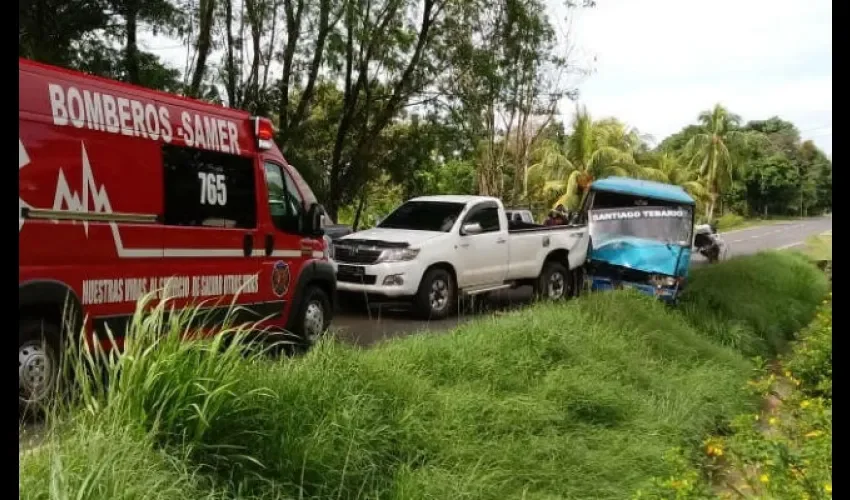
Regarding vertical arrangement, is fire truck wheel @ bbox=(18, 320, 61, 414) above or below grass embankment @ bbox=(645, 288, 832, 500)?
above

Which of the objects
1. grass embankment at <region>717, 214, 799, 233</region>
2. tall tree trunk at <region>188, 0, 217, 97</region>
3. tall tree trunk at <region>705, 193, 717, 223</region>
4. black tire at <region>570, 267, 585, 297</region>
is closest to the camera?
tall tree trunk at <region>188, 0, 217, 97</region>

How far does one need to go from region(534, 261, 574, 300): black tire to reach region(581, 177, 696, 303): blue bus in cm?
56

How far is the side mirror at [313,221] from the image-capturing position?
8502mm

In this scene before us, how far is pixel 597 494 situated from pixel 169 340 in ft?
10.5

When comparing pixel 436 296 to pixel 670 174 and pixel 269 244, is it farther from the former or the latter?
pixel 670 174

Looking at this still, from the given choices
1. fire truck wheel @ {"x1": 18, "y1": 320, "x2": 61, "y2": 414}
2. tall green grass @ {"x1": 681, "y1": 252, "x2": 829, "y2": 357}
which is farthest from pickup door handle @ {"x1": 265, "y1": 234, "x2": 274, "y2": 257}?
tall green grass @ {"x1": 681, "y1": 252, "x2": 829, "y2": 357}

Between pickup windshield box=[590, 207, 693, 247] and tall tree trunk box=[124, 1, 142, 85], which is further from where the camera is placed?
pickup windshield box=[590, 207, 693, 247]

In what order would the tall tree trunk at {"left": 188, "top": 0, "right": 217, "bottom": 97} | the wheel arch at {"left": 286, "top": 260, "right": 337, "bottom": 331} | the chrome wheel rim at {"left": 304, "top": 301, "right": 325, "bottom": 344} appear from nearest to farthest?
the wheel arch at {"left": 286, "top": 260, "right": 337, "bottom": 331}, the chrome wheel rim at {"left": 304, "top": 301, "right": 325, "bottom": 344}, the tall tree trunk at {"left": 188, "top": 0, "right": 217, "bottom": 97}

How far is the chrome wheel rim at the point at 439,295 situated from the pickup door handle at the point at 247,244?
169 inches

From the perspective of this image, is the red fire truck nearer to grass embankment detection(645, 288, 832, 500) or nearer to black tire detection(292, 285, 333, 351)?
black tire detection(292, 285, 333, 351)

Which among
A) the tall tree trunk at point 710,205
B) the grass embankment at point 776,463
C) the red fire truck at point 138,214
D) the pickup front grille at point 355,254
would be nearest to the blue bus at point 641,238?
the pickup front grille at point 355,254

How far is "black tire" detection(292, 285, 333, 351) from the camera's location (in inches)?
331

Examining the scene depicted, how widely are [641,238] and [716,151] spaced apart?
42.2 metres

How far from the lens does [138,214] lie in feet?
20.7
